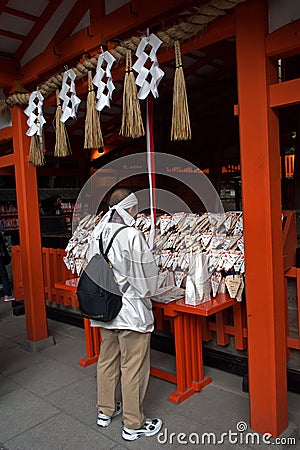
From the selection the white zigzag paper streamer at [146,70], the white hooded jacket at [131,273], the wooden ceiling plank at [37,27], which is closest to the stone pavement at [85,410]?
the white hooded jacket at [131,273]

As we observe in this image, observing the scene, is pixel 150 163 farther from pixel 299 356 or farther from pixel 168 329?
pixel 299 356

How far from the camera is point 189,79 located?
7203 millimetres

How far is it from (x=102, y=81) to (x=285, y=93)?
5.35ft

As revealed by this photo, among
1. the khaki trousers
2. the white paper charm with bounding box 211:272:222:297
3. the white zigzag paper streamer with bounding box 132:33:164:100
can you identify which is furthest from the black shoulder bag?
the white zigzag paper streamer with bounding box 132:33:164:100

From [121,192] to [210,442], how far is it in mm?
1999

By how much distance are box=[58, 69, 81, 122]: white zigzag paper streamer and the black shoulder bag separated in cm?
153

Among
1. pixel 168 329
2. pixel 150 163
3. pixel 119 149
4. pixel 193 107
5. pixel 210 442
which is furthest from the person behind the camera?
pixel 119 149

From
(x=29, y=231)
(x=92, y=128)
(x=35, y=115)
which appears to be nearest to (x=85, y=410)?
(x=29, y=231)

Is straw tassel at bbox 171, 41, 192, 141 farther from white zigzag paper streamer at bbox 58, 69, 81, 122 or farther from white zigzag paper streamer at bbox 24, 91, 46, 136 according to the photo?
white zigzag paper streamer at bbox 24, 91, 46, 136

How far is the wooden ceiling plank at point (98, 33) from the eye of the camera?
122 inches

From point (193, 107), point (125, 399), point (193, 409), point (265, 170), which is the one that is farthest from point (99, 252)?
point (193, 107)

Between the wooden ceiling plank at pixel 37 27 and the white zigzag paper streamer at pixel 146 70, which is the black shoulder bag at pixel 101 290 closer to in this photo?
the white zigzag paper streamer at pixel 146 70

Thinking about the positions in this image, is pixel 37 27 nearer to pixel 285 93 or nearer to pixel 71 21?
pixel 71 21

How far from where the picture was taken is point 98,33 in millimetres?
3619
